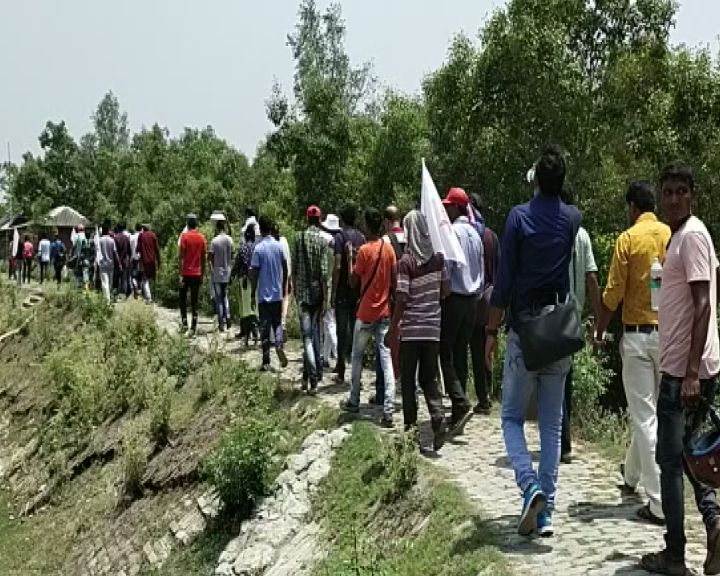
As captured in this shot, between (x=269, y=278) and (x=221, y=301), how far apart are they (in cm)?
445

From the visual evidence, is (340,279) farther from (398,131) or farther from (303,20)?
(303,20)

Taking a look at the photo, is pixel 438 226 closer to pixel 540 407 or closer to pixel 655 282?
pixel 655 282

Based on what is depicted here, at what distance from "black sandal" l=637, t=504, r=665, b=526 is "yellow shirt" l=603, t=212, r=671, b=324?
1193 mm

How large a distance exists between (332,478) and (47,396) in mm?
10838

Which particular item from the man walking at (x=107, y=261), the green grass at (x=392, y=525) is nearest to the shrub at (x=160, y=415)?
the green grass at (x=392, y=525)

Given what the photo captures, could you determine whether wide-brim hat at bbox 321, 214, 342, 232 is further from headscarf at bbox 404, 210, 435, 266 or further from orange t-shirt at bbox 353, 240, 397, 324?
headscarf at bbox 404, 210, 435, 266

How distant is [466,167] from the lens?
68.9 feet

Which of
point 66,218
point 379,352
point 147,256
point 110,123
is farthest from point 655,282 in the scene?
point 110,123

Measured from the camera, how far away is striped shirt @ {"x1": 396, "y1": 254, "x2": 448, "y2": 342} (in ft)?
26.8

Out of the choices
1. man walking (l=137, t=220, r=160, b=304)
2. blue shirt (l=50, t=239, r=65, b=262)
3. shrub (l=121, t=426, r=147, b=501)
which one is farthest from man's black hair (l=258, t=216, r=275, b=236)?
blue shirt (l=50, t=239, r=65, b=262)

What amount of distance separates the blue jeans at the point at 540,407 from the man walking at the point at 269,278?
6459 millimetres

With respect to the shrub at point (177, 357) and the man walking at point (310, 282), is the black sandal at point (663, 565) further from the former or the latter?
the shrub at point (177, 357)

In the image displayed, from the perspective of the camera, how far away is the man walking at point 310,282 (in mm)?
11070

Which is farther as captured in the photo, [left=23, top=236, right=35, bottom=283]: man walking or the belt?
[left=23, top=236, right=35, bottom=283]: man walking
